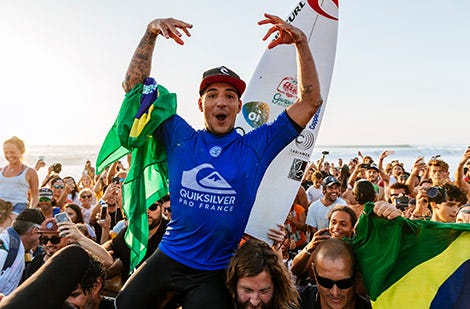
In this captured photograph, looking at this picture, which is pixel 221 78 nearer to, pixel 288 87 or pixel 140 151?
pixel 140 151

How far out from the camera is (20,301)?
1.86 meters

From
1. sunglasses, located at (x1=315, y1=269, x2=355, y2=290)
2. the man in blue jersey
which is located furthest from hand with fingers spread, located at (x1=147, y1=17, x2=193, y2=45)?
sunglasses, located at (x1=315, y1=269, x2=355, y2=290)

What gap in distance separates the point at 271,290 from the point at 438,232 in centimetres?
111

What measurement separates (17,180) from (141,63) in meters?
4.51

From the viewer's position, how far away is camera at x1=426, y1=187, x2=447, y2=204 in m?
5.06

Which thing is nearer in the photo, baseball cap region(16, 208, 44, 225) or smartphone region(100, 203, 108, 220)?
baseball cap region(16, 208, 44, 225)

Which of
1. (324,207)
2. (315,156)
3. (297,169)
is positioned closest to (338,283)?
(297,169)

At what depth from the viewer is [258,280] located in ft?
9.46

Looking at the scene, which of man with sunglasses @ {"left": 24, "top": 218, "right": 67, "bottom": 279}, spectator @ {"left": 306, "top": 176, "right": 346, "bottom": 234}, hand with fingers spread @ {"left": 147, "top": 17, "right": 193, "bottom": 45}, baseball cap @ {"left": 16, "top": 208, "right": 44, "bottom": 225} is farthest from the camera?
spectator @ {"left": 306, "top": 176, "right": 346, "bottom": 234}

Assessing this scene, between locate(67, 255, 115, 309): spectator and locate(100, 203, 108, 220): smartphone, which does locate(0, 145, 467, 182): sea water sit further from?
locate(67, 255, 115, 309): spectator

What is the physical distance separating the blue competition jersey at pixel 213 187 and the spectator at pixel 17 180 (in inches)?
178

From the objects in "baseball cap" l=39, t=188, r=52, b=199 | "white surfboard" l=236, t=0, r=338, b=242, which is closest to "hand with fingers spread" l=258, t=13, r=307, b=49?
"white surfboard" l=236, t=0, r=338, b=242

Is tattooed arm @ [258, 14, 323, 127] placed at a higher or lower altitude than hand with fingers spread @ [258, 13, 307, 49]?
lower

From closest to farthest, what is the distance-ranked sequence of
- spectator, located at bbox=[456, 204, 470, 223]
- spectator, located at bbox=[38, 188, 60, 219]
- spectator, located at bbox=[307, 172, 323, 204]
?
spectator, located at bbox=[456, 204, 470, 223] < spectator, located at bbox=[38, 188, 60, 219] < spectator, located at bbox=[307, 172, 323, 204]
